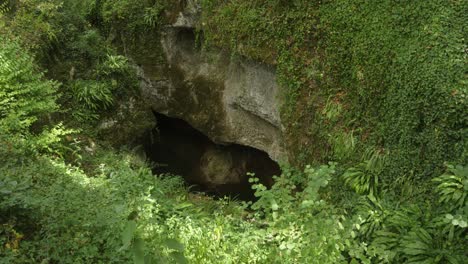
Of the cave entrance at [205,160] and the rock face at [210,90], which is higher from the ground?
the rock face at [210,90]

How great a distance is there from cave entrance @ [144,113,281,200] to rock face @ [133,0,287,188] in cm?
118

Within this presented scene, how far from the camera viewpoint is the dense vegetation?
452 cm

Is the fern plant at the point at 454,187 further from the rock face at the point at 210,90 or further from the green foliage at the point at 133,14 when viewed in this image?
the green foliage at the point at 133,14

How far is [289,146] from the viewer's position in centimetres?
848

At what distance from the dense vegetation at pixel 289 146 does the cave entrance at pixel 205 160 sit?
234cm

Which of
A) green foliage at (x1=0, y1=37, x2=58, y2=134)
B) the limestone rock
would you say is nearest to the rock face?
the limestone rock

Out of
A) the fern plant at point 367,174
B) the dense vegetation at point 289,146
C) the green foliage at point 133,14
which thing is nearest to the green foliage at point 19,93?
the dense vegetation at point 289,146

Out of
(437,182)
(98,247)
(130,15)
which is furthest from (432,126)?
(130,15)

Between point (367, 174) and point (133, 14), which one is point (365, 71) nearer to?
point (367, 174)

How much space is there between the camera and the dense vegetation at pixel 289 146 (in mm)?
4523

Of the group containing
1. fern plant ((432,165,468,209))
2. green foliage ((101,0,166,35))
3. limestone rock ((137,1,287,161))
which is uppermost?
green foliage ((101,0,166,35))

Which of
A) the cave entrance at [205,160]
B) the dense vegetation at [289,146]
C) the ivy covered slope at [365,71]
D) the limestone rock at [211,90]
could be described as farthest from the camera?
the cave entrance at [205,160]

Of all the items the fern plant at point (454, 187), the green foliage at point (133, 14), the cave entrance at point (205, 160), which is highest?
the green foliage at point (133, 14)

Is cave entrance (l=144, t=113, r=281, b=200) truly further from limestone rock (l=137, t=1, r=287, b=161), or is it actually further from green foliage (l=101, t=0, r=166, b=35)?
green foliage (l=101, t=0, r=166, b=35)
